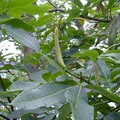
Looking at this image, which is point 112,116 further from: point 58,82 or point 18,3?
point 18,3

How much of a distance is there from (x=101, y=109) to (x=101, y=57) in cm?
19

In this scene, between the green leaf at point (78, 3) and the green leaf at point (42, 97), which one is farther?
the green leaf at point (78, 3)

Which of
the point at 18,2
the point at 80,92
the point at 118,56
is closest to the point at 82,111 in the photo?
the point at 80,92

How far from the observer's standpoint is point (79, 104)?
49 centimetres

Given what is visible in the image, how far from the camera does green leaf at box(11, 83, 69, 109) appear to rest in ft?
1.52

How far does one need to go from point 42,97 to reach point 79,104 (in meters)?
0.07

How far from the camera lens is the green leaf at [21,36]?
581mm

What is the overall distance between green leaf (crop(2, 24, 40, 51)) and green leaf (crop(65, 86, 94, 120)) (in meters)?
0.13

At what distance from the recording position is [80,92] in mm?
521

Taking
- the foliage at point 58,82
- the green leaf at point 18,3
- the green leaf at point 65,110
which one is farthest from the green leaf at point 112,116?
the green leaf at point 18,3

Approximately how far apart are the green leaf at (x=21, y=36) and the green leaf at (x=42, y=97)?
0.34ft

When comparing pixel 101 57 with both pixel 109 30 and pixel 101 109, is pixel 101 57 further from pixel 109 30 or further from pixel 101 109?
pixel 109 30

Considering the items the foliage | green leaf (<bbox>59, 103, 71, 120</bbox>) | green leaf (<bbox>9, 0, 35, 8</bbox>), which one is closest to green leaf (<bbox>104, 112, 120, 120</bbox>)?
the foliage

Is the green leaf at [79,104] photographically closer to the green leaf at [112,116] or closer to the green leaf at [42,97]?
the green leaf at [42,97]
